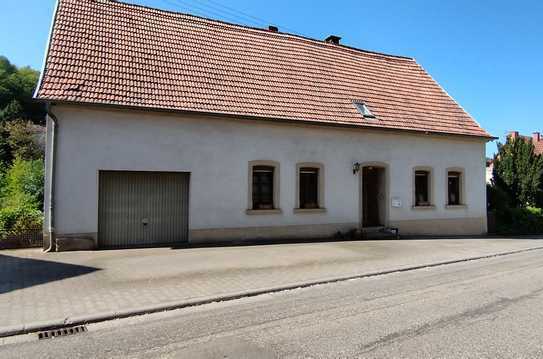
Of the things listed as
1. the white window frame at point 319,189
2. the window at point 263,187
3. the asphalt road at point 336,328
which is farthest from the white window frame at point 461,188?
the asphalt road at point 336,328

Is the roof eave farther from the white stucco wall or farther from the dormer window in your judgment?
the dormer window

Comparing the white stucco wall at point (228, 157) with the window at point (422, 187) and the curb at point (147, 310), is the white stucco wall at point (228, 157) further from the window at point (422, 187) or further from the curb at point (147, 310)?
the curb at point (147, 310)

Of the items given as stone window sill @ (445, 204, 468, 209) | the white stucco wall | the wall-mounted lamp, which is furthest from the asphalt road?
stone window sill @ (445, 204, 468, 209)

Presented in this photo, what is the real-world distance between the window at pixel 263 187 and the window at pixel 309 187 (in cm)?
115

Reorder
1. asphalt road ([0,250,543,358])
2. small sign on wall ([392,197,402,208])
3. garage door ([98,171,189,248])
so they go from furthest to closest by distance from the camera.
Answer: small sign on wall ([392,197,402,208]) < garage door ([98,171,189,248]) < asphalt road ([0,250,543,358])

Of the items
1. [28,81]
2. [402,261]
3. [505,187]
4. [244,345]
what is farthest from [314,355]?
[28,81]

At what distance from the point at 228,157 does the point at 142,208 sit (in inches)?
119

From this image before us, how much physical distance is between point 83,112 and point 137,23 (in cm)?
522

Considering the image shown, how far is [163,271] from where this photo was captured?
8.80m

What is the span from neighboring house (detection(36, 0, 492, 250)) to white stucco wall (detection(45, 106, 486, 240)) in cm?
4

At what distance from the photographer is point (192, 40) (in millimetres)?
15539

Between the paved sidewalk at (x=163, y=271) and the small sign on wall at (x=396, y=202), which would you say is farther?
the small sign on wall at (x=396, y=202)

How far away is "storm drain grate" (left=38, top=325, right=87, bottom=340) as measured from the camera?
5.27 meters

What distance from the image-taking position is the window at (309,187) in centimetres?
1478
